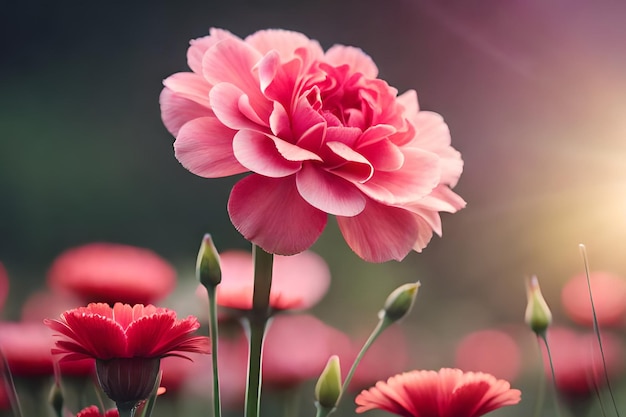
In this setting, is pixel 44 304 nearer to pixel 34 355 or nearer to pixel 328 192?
pixel 34 355

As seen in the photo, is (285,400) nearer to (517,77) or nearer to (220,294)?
(220,294)

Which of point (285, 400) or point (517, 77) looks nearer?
point (285, 400)

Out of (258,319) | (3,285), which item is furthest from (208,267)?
(3,285)

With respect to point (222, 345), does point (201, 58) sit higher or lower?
higher

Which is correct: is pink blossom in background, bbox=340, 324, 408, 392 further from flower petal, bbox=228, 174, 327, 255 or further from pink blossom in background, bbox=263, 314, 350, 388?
flower petal, bbox=228, 174, 327, 255

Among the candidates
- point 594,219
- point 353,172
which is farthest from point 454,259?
point 353,172

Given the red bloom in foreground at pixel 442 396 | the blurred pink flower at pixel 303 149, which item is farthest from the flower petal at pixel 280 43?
the red bloom in foreground at pixel 442 396

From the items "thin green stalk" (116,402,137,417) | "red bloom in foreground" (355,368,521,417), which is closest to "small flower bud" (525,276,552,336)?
"red bloom in foreground" (355,368,521,417)
